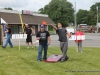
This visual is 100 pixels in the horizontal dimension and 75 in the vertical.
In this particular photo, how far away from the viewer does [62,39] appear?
11.6 metres

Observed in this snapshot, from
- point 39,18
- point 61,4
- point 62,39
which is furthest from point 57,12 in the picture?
point 62,39

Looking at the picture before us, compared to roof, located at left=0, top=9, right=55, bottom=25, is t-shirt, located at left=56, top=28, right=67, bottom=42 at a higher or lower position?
lower

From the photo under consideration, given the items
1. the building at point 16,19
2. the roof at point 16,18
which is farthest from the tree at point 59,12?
the building at point 16,19

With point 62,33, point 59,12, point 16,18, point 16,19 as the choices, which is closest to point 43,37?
point 62,33

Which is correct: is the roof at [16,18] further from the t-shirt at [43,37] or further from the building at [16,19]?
the t-shirt at [43,37]

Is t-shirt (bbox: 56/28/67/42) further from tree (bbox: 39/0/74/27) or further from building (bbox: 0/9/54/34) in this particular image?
tree (bbox: 39/0/74/27)

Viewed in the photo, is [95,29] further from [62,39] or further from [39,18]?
[62,39]

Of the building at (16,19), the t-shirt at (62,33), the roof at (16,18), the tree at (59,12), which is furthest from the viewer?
the tree at (59,12)

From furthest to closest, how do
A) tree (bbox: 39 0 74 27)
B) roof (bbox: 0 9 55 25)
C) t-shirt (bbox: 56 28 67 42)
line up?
tree (bbox: 39 0 74 27) < roof (bbox: 0 9 55 25) < t-shirt (bbox: 56 28 67 42)

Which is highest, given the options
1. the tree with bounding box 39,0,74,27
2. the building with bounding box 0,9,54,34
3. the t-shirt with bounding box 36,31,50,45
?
the tree with bounding box 39,0,74,27

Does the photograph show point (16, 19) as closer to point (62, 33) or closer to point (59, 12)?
point (59, 12)

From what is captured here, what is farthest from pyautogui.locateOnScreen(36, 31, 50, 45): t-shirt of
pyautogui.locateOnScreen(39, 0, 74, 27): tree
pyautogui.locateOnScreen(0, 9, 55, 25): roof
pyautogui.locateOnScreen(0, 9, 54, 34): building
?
pyautogui.locateOnScreen(39, 0, 74, 27): tree

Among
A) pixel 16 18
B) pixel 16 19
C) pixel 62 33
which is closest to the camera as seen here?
pixel 62 33

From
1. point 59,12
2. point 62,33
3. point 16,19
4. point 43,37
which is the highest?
point 59,12
